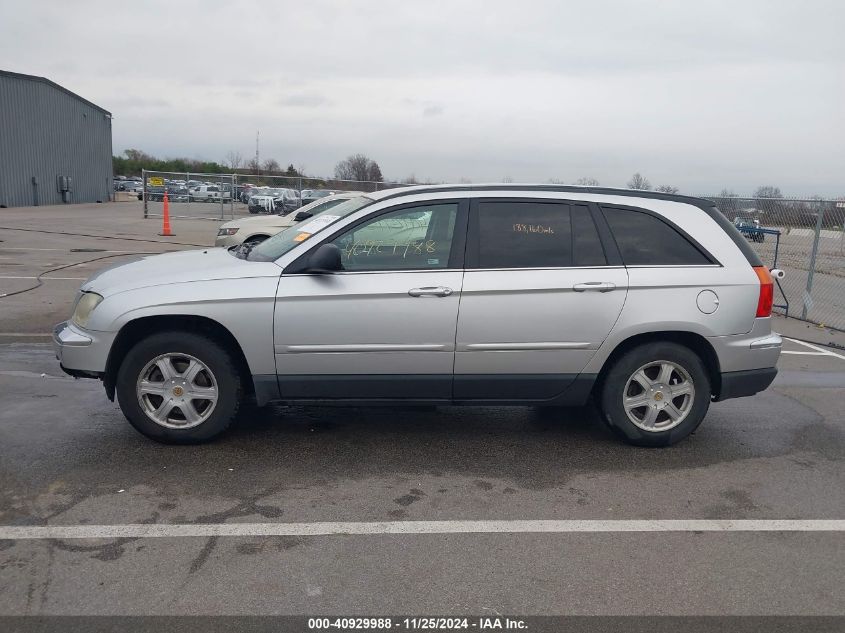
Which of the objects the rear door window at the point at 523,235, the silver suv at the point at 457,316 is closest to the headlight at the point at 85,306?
the silver suv at the point at 457,316

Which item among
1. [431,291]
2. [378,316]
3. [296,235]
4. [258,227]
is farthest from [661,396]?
[258,227]

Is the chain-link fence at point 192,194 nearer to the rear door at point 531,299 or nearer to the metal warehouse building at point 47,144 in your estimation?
the metal warehouse building at point 47,144

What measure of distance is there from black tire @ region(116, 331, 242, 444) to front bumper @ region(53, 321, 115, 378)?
0.46ft

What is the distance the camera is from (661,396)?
5043mm

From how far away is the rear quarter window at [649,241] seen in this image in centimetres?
498

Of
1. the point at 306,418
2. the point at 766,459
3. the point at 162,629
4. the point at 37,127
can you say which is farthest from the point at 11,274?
the point at 37,127

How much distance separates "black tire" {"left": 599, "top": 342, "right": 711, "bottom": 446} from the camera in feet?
16.3

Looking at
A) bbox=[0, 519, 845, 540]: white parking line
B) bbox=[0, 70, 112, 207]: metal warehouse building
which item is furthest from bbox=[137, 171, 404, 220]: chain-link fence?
bbox=[0, 519, 845, 540]: white parking line

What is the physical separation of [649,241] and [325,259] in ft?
7.40

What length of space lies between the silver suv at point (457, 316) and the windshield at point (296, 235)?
5 centimetres

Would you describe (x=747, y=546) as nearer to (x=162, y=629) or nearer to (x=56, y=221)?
(x=162, y=629)

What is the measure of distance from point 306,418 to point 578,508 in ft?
7.67

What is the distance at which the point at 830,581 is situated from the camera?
3412mm

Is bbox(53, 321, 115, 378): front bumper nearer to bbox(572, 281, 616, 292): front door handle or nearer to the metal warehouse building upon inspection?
bbox(572, 281, 616, 292): front door handle
